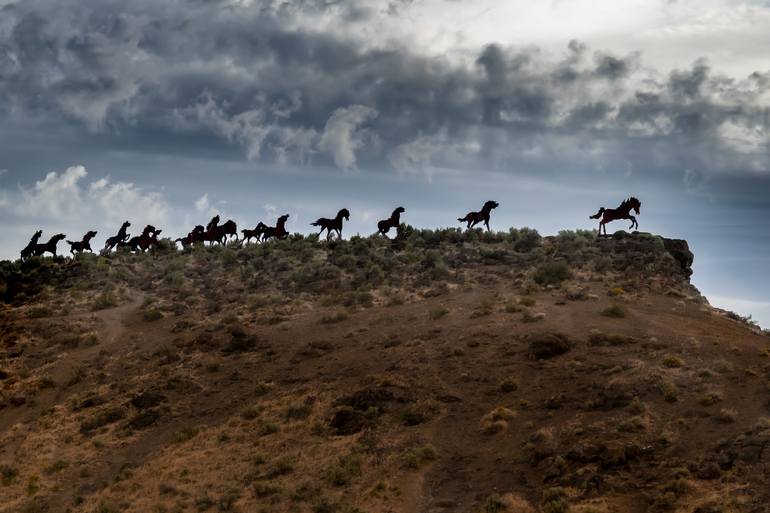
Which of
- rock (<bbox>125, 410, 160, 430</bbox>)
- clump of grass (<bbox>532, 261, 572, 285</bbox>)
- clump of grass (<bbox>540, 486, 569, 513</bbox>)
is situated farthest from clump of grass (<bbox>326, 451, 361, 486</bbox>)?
clump of grass (<bbox>532, 261, 572, 285</bbox>)

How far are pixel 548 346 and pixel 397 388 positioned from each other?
5653mm

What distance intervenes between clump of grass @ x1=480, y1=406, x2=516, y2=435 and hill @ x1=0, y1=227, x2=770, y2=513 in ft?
0.26

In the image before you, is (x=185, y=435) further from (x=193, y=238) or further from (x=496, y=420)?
(x=193, y=238)

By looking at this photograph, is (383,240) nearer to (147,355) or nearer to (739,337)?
(147,355)

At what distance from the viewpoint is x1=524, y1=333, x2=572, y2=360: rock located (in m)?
27.4

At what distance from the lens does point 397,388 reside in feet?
88.4

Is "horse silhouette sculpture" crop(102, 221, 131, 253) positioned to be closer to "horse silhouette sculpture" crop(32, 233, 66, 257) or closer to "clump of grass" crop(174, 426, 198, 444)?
"horse silhouette sculpture" crop(32, 233, 66, 257)

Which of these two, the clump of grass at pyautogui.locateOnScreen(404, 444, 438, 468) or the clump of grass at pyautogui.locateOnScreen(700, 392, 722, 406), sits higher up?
the clump of grass at pyautogui.locateOnScreen(700, 392, 722, 406)

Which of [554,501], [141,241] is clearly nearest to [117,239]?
[141,241]

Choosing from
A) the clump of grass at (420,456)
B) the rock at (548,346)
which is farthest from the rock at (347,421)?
the rock at (548,346)

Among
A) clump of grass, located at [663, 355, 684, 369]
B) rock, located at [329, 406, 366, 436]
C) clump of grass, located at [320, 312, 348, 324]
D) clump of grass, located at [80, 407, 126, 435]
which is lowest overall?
clump of grass, located at [80, 407, 126, 435]

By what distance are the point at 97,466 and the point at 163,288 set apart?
18.3 meters

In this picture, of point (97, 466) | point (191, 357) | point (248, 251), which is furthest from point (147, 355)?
point (248, 251)

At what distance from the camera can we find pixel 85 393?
31375mm
